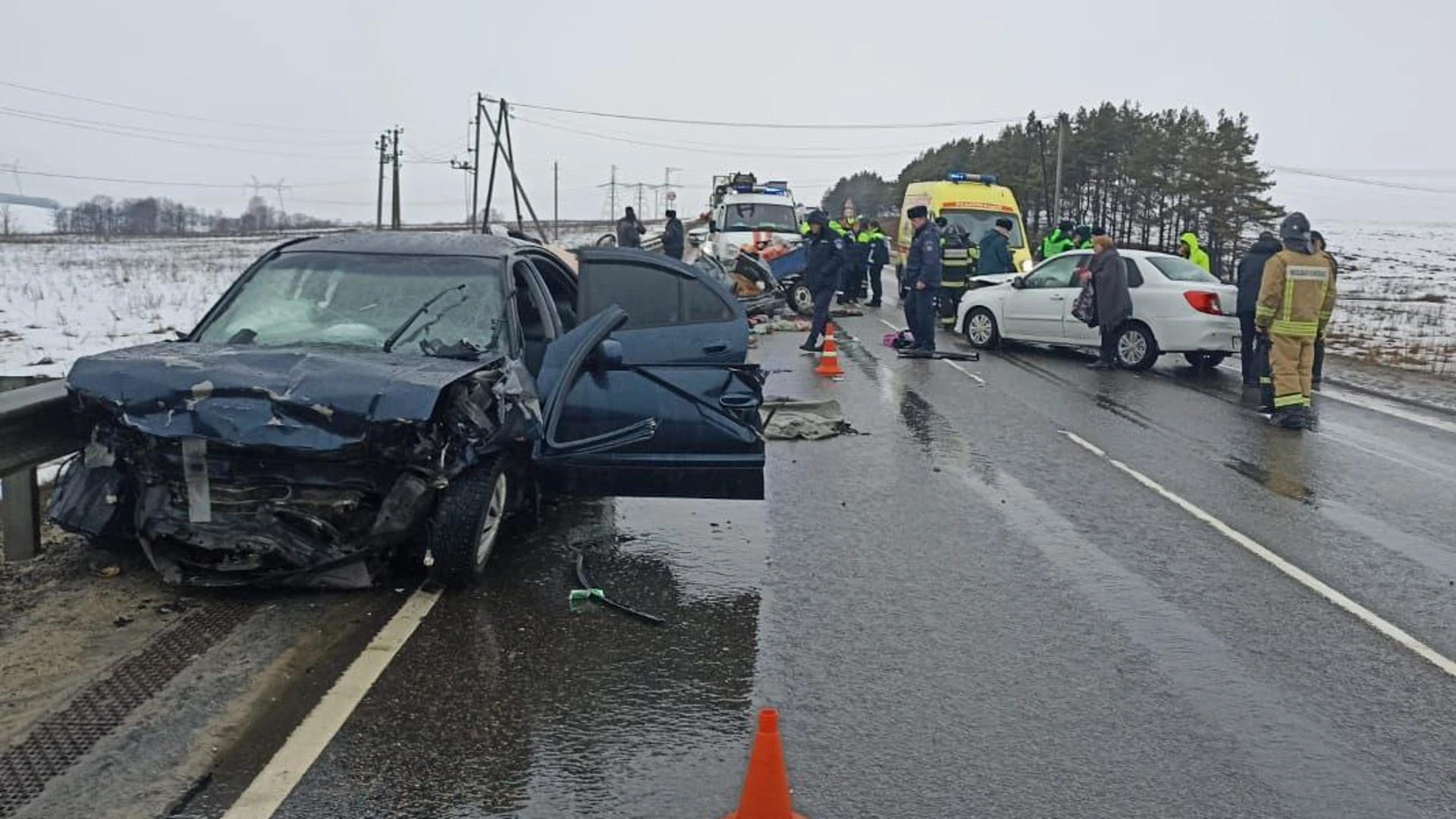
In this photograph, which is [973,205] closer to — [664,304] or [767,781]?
[664,304]

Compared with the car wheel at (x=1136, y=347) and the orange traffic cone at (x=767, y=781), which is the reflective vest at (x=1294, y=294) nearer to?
the car wheel at (x=1136, y=347)

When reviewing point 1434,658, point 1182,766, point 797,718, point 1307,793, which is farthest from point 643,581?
point 1434,658

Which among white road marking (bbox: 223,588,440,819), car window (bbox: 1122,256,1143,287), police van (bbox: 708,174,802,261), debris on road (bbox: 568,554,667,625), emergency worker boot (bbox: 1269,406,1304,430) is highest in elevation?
police van (bbox: 708,174,802,261)

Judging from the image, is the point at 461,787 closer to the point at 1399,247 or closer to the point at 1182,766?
the point at 1182,766

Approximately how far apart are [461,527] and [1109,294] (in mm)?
11569

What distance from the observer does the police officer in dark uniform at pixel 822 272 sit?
671 inches

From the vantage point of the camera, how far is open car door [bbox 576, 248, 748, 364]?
7.26 metres

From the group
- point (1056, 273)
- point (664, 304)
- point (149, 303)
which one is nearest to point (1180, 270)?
point (1056, 273)

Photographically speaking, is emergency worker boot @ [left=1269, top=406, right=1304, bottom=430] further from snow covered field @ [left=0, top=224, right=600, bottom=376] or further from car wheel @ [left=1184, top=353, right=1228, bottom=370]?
snow covered field @ [left=0, top=224, right=600, bottom=376]

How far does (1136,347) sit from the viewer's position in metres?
15.5

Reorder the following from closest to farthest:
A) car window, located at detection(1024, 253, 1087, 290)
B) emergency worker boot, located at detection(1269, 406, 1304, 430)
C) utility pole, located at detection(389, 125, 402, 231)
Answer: emergency worker boot, located at detection(1269, 406, 1304, 430) < car window, located at detection(1024, 253, 1087, 290) < utility pole, located at detection(389, 125, 402, 231)

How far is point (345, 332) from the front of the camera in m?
6.34

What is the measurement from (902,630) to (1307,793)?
1892mm

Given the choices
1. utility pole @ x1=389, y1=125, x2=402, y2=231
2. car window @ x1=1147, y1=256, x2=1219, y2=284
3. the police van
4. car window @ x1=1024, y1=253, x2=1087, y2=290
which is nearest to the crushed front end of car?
car window @ x1=1147, y1=256, x2=1219, y2=284
